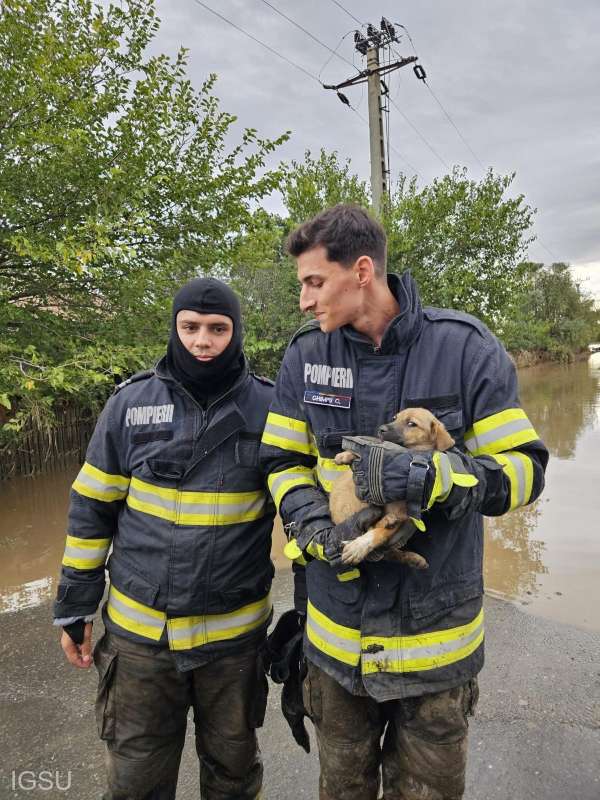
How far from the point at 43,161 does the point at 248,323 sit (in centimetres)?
834

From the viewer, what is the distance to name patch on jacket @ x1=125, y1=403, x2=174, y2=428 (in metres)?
2.20

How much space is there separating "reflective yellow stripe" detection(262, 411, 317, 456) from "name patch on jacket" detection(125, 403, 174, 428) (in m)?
0.48

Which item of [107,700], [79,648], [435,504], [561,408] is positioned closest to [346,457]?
[435,504]

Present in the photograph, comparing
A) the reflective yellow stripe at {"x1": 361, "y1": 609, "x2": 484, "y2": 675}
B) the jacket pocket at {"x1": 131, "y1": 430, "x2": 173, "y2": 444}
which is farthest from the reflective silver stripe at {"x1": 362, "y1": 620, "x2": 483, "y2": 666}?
the jacket pocket at {"x1": 131, "y1": 430, "x2": 173, "y2": 444}

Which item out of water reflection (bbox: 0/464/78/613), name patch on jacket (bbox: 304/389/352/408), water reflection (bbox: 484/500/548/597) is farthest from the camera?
water reflection (bbox: 0/464/78/613)

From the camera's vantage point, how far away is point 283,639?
2355 millimetres

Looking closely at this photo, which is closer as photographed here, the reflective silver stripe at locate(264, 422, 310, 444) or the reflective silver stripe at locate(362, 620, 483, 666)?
the reflective silver stripe at locate(362, 620, 483, 666)

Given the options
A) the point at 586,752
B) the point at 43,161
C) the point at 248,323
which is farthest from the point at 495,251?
the point at 586,752

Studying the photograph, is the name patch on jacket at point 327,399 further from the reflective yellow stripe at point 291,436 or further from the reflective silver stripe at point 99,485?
the reflective silver stripe at point 99,485

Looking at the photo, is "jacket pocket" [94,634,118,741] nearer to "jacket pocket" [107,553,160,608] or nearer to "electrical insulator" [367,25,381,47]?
"jacket pocket" [107,553,160,608]

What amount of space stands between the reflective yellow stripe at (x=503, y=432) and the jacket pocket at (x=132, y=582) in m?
1.41

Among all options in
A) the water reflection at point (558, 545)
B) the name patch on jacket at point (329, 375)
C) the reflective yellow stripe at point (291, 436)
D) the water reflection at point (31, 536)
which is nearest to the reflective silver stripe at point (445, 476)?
the name patch on jacket at point (329, 375)

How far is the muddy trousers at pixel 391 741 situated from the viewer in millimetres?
1750

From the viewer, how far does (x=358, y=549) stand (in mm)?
1586
